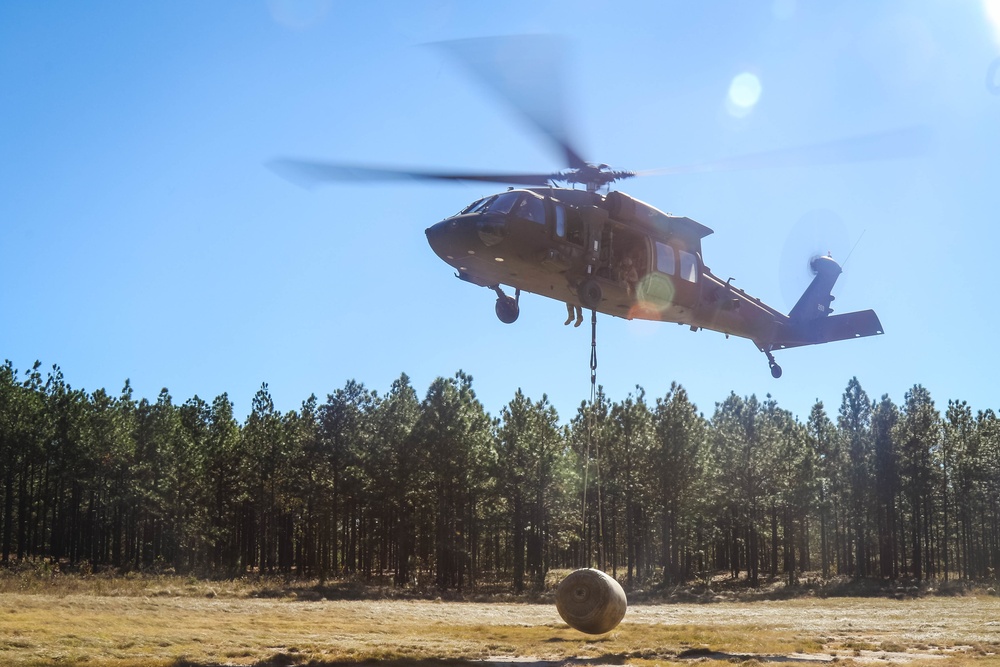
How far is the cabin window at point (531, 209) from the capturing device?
1702 cm

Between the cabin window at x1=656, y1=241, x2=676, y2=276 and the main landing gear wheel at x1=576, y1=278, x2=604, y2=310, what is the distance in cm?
214

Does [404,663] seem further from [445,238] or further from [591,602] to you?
[445,238]

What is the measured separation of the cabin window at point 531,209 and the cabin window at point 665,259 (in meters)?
3.39

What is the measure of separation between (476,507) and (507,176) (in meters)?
43.7

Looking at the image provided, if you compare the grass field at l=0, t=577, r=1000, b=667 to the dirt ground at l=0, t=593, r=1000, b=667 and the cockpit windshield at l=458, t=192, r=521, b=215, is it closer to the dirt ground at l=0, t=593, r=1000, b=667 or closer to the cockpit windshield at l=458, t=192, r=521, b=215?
the dirt ground at l=0, t=593, r=1000, b=667

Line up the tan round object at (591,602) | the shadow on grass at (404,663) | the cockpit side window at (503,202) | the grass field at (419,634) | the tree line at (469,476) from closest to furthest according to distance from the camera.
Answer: the tan round object at (591,602), the shadow on grass at (404,663), the cockpit side window at (503,202), the grass field at (419,634), the tree line at (469,476)

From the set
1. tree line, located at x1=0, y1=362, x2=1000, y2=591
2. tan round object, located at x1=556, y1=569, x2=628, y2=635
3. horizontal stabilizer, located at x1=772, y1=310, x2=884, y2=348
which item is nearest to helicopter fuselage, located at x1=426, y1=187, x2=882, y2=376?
horizontal stabilizer, located at x1=772, y1=310, x2=884, y2=348

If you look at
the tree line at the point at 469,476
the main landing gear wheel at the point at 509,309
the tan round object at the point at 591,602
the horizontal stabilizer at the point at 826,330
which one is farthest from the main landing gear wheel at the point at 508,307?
the tree line at the point at 469,476

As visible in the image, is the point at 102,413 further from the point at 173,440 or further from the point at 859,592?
the point at 859,592

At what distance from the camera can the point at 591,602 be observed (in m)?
14.8

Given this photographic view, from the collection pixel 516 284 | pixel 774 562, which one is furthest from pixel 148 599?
pixel 774 562

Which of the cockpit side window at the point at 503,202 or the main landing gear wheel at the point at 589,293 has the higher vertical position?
the cockpit side window at the point at 503,202

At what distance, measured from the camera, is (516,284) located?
18.1m

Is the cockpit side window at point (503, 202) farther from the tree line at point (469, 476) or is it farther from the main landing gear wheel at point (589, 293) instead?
the tree line at point (469, 476)
